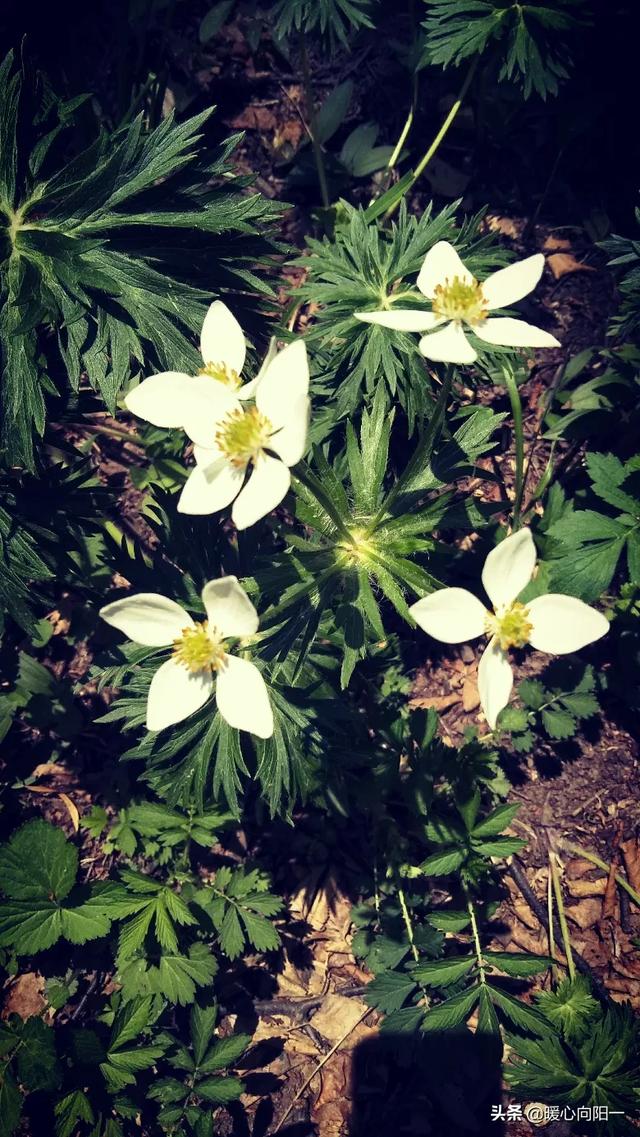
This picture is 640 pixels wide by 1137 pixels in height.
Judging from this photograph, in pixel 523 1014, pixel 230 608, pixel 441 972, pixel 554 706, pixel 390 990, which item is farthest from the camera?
pixel 554 706

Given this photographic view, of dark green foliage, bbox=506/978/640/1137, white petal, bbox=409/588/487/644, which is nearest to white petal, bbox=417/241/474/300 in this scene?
white petal, bbox=409/588/487/644

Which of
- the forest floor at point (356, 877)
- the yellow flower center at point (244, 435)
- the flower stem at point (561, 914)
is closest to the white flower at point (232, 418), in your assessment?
the yellow flower center at point (244, 435)

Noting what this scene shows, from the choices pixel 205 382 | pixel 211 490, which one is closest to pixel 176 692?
pixel 211 490

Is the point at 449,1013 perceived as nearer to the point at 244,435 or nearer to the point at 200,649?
the point at 200,649

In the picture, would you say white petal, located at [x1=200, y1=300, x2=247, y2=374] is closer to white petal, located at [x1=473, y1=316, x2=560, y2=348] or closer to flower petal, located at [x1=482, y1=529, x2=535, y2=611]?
white petal, located at [x1=473, y1=316, x2=560, y2=348]

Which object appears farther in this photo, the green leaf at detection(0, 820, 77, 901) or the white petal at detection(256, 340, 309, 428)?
the green leaf at detection(0, 820, 77, 901)
